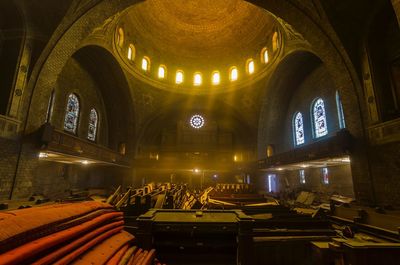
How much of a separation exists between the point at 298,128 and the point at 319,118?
7.90 feet

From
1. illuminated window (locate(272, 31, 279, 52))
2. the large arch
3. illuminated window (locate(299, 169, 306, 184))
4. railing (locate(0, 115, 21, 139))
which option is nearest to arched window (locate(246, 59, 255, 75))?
illuminated window (locate(272, 31, 279, 52))

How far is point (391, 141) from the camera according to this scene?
701cm

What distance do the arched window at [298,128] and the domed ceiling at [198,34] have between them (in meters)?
5.10

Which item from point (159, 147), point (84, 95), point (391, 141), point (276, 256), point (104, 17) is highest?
point (104, 17)

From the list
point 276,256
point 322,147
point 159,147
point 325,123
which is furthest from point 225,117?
point 276,256

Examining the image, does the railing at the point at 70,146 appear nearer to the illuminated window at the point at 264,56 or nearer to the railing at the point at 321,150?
the railing at the point at 321,150

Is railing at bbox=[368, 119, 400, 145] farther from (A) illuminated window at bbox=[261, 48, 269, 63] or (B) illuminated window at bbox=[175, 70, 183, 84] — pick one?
(B) illuminated window at bbox=[175, 70, 183, 84]

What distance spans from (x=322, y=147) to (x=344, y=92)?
2602 mm

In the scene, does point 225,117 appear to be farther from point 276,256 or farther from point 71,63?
point 276,256

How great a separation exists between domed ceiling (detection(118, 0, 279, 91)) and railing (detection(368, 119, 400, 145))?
10.6 meters

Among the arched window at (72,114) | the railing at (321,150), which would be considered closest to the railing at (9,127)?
the arched window at (72,114)

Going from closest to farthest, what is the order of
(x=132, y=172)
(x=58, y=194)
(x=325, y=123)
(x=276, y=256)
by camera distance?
1. (x=276, y=256)
2. (x=58, y=194)
3. (x=325, y=123)
4. (x=132, y=172)

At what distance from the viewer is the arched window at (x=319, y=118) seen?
1394cm

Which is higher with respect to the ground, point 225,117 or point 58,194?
point 225,117
